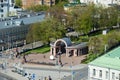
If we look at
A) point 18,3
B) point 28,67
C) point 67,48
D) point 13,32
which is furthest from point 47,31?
point 18,3

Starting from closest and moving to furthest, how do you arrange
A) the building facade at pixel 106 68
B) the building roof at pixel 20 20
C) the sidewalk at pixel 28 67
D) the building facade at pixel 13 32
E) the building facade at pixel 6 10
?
the building facade at pixel 106 68 → the sidewalk at pixel 28 67 → the building facade at pixel 13 32 → the building roof at pixel 20 20 → the building facade at pixel 6 10

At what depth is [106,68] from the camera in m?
54.9

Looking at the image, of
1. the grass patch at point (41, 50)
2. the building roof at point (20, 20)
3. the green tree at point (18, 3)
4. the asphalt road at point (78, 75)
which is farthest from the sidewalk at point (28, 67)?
the green tree at point (18, 3)

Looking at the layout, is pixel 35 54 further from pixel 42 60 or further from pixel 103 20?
pixel 103 20

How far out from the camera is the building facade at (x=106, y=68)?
54219 millimetres

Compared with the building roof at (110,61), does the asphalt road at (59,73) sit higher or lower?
lower

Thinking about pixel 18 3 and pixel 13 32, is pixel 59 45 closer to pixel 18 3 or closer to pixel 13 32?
pixel 13 32

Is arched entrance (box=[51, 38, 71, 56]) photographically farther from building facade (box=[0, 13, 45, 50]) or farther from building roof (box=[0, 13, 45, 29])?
building roof (box=[0, 13, 45, 29])

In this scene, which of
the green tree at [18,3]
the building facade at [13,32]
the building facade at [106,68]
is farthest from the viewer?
the green tree at [18,3]

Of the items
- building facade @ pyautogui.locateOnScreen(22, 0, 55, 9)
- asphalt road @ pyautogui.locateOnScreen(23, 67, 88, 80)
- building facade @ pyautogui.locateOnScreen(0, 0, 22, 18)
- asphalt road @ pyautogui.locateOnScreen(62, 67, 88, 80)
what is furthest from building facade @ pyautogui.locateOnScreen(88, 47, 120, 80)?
building facade @ pyautogui.locateOnScreen(22, 0, 55, 9)

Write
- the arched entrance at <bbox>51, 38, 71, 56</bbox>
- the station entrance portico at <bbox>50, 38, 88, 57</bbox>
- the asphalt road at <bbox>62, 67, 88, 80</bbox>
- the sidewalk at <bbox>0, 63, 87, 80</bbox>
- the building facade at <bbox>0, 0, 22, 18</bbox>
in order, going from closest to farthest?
1. the asphalt road at <bbox>62, 67, 88, 80</bbox>
2. the sidewalk at <bbox>0, 63, 87, 80</bbox>
3. the station entrance portico at <bbox>50, 38, 88, 57</bbox>
4. the arched entrance at <bbox>51, 38, 71, 56</bbox>
5. the building facade at <bbox>0, 0, 22, 18</bbox>

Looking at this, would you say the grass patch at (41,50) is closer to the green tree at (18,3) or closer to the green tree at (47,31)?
the green tree at (47,31)

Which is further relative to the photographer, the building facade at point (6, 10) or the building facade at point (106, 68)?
the building facade at point (6, 10)

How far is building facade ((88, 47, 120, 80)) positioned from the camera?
54219 millimetres
